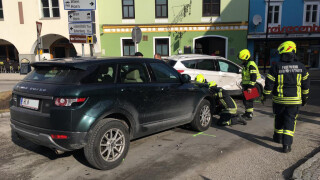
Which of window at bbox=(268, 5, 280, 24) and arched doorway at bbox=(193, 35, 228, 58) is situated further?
arched doorway at bbox=(193, 35, 228, 58)

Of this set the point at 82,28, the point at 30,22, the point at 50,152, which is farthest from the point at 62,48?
the point at 50,152

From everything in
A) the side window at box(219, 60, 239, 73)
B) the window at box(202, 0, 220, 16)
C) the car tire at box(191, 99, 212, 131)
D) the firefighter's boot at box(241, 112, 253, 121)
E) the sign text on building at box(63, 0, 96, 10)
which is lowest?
the firefighter's boot at box(241, 112, 253, 121)

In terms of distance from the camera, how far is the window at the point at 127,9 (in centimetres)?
1966

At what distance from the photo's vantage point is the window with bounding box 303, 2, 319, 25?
1948cm

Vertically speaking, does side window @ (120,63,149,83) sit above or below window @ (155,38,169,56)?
below

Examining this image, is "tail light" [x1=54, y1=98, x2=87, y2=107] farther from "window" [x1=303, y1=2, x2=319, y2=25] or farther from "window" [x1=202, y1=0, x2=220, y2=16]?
"window" [x1=303, y1=2, x2=319, y2=25]

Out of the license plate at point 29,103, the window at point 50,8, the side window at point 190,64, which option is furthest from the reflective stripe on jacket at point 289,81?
the window at point 50,8

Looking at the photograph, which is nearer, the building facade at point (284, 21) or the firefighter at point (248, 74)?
the firefighter at point (248, 74)

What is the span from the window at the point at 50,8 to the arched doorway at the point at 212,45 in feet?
35.6

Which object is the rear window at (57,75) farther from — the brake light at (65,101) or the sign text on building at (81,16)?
the sign text on building at (81,16)

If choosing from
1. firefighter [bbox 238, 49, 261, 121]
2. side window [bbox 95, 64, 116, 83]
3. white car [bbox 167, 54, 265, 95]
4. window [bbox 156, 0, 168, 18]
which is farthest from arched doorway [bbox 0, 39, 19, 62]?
side window [bbox 95, 64, 116, 83]

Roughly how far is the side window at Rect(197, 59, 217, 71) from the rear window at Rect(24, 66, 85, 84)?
535cm

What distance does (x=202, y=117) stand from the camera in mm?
5441

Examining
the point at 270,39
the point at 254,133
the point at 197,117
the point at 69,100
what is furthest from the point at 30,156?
the point at 270,39
